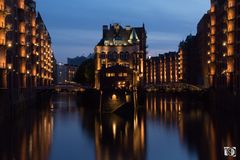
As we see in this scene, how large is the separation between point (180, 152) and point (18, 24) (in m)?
62.6

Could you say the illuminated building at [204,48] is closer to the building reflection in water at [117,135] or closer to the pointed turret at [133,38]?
the pointed turret at [133,38]

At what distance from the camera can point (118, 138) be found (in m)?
63.5

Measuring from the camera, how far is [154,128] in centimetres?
7606

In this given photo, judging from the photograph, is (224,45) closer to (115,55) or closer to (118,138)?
(118,138)

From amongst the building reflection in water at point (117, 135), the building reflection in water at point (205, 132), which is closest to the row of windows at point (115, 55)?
the building reflection in water at point (117, 135)

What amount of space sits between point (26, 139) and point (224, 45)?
59.2m

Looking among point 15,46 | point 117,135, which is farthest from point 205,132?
point 15,46

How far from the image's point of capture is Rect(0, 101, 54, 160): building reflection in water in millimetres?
48100

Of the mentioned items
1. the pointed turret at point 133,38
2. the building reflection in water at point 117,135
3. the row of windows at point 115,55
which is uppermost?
the pointed turret at point 133,38

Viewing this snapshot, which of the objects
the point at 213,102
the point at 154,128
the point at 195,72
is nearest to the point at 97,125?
the point at 154,128

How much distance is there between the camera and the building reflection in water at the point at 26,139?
48.1 meters

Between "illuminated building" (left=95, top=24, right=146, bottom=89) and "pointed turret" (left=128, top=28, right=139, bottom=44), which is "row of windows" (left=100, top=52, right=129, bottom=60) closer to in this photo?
"illuminated building" (left=95, top=24, right=146, bottom=89)

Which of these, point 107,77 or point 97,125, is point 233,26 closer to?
point 97,125

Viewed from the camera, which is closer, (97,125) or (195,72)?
(97,125)
